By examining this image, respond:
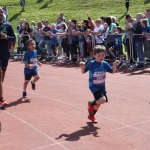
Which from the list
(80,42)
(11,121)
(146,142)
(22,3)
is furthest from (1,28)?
(22,3)

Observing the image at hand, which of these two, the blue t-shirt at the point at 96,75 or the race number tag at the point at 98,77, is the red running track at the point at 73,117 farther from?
the race number tag at the point at 98,77

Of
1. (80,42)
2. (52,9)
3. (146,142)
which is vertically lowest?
(146,142)

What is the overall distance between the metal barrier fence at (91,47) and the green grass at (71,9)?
15.7 m

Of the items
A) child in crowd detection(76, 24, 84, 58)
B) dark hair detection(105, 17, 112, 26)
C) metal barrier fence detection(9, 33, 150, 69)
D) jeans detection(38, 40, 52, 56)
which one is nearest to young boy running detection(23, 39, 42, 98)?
metal barrier fence detection(9, 33, 150, 69)

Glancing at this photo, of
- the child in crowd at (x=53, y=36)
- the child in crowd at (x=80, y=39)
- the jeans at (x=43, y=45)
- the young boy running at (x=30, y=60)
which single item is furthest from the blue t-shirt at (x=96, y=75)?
the jeans at (x=43, y=45)

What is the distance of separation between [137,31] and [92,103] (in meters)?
7.29

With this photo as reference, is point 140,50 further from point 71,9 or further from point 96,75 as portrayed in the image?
point 71,9

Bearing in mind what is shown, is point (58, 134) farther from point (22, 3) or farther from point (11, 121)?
point (22, 3)

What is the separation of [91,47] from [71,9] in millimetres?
25605

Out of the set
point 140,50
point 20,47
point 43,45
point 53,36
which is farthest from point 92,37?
point 20,47

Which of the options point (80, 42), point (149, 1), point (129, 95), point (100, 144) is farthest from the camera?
point (149, 1)

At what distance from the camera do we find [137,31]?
14.1m

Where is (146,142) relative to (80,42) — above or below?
below

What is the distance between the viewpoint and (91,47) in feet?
51.8
